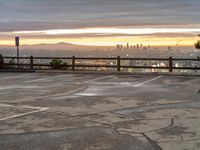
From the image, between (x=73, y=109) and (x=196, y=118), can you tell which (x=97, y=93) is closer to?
(x=73, y=109)

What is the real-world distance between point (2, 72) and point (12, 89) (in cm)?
1222

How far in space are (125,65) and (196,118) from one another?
17.7 meters

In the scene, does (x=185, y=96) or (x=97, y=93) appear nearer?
(x=185, y=96)

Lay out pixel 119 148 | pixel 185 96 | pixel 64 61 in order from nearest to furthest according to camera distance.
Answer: pixel 119 148 < pixel 185 96 < pixel 64 61

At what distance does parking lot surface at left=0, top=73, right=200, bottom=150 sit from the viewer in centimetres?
820

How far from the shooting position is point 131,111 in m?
11.8

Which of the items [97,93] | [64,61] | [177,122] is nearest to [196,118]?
[177,122]

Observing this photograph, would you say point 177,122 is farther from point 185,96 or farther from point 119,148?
point 185,96

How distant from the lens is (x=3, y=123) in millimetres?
10234

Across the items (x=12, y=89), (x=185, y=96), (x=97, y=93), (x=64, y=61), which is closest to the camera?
(x=185, y=96)

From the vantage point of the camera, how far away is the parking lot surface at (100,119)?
8195mm

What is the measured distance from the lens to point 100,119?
34.7 feet

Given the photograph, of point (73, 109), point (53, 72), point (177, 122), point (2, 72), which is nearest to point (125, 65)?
point (53, 72)

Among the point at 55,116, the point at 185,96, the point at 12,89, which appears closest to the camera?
the point at 55,116
